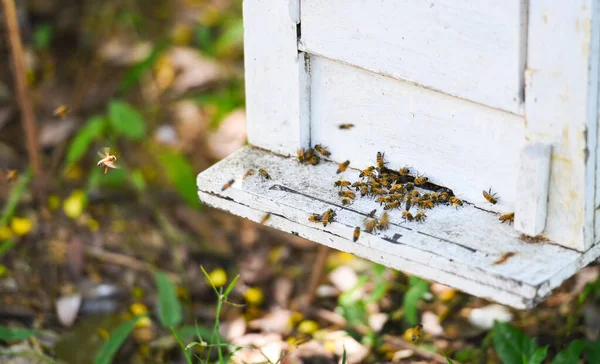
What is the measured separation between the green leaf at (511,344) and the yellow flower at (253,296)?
1.20 metres

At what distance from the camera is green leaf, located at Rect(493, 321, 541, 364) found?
2.88 m

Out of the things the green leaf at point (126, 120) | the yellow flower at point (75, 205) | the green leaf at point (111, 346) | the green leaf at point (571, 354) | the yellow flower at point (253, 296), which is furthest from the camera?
the yellow flower at point (75, 205)

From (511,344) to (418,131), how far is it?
903mm

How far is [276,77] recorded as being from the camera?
270 cm

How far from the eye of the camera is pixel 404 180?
262 cm

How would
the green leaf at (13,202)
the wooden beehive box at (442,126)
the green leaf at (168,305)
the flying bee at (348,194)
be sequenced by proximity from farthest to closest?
the green leaf at (13,202), the green leaf at (168,305), the flying bee at (348,194), the wooden beehive box at (442,126)

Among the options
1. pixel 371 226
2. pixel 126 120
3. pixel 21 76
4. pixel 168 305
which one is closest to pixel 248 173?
pixel 371 226

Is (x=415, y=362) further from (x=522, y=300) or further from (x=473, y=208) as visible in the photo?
(x=522, y=300)

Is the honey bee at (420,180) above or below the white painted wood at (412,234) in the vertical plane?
above

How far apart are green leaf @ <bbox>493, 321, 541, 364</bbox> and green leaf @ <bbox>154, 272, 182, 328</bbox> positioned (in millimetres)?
1184

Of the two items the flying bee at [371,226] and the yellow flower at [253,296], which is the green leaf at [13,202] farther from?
the flying bee at [371,226]

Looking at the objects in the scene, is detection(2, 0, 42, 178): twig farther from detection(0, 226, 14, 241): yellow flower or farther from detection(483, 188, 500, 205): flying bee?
detection(483, 188, 500, 205): flying bee

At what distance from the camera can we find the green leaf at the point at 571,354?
283 cm

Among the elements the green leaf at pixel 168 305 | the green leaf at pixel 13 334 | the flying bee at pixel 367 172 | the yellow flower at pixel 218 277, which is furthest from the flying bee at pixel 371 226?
the yellow flower at pixel 218 277
